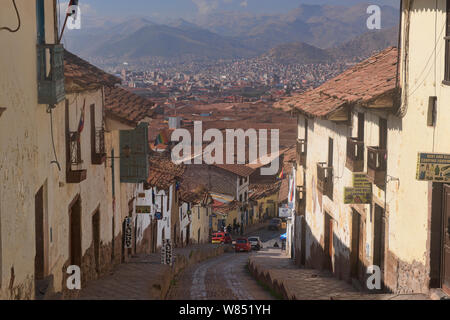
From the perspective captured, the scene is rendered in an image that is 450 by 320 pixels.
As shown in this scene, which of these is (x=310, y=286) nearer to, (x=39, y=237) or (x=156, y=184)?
(x=39, y=237)

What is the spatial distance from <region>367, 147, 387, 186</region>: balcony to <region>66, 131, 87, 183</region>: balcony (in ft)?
19.0

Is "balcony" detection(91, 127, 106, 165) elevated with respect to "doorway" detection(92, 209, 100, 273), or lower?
elevated

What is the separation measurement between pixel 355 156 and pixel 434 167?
5.34 m

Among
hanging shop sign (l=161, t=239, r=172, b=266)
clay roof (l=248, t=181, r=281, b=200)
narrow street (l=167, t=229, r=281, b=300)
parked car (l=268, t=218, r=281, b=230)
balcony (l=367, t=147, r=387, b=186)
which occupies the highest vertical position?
balcony (l=367, t=147, r=387, b=186)

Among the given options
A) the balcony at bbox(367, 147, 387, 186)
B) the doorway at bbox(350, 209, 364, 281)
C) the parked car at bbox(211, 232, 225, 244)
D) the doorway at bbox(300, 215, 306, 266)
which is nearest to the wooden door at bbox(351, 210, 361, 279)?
the doorway at bbox(350, 209, 364, 281)

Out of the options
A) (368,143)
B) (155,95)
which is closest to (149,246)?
(368,143)

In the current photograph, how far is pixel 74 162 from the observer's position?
520 inches

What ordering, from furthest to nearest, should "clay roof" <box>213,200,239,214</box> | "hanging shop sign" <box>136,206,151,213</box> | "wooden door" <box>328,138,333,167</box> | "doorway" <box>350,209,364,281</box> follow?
1. "clay roof" <box>213,200,239,214</box>
2. "hanging shop sign" <box>136,206,151,213</box>
3. "wooden door" <box>328,138,333,167</box>
4. "doorway" <box>350,209,364,281</box>

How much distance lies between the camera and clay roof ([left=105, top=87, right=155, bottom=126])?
18047 millimetres

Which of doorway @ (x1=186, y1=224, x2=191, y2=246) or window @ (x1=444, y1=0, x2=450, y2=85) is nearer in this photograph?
window @ (x1=444, y1=0, x2=450, y2=85)

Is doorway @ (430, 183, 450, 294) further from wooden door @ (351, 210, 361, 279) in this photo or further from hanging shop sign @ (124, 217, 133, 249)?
hanging shop sign @ (124, 217, 133, 249)

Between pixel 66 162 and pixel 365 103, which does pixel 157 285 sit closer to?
pixel 66 162

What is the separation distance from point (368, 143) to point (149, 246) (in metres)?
14.6

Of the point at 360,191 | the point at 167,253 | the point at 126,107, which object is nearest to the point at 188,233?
the point at 167,253
